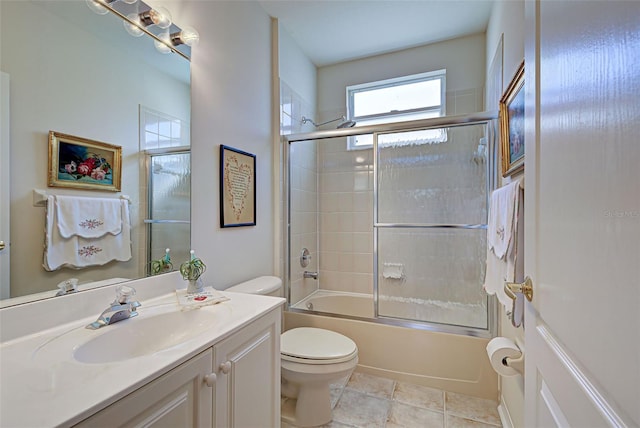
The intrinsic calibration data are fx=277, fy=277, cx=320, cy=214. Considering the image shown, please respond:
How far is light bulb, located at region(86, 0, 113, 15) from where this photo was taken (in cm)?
105

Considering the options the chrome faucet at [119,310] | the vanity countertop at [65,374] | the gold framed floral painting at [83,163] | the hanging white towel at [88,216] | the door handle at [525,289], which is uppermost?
the gold framed floral painting at [83,163]

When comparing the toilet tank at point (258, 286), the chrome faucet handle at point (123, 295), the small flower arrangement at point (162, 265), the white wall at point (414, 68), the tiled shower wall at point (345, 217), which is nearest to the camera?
the chrome faucet handle at point (123, 295)

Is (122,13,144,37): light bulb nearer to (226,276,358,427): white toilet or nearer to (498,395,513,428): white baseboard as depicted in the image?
(226,276,358,427): white toilet

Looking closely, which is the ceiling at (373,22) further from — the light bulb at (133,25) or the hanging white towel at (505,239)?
the hanging white towel at (505,239)

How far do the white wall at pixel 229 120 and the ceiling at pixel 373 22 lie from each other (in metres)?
0.30

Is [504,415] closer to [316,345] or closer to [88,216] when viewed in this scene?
[316,345]

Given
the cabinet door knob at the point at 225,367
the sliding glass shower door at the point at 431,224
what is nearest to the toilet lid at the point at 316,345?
the sliding glass shower door at the point at 431,224

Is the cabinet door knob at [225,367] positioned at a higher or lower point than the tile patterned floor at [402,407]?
higher

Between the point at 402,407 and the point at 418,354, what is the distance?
0.36m

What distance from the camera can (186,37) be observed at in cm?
142

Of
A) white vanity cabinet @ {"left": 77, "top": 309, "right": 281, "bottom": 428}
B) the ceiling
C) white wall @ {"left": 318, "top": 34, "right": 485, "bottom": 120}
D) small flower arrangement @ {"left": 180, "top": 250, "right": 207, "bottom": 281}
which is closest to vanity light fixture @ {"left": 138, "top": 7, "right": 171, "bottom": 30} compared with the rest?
the ceiling

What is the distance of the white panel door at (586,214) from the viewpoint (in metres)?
Result: 0.38

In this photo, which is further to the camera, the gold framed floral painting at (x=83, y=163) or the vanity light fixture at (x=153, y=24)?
the vanity light fixture at (x=153, y=24)

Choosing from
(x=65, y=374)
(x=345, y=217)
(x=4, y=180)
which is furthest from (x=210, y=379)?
(x=345, y=217)
